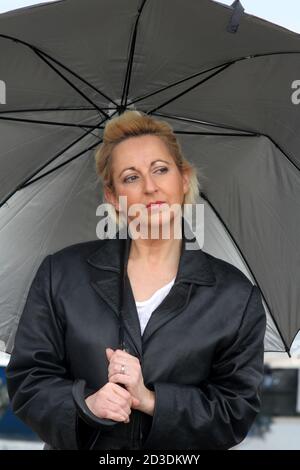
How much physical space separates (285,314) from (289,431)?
7143 millimetres

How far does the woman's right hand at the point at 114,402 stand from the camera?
7.35 ft

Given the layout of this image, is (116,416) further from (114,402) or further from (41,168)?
(41,168)

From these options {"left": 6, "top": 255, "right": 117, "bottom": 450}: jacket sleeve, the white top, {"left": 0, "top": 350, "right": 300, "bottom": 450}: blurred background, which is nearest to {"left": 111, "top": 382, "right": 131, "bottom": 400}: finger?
{"left": 6, "top": 255, "right": 117, "bottom": 450}: jacket sleeve

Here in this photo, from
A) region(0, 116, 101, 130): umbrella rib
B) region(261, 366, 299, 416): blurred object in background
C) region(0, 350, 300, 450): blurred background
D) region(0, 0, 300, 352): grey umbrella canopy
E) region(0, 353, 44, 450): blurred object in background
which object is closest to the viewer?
region(0, 0, 300, 352): grey umbrella canopy

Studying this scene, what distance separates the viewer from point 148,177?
2.58m

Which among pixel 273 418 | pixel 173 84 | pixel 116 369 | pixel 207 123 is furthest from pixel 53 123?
pixel 273 418

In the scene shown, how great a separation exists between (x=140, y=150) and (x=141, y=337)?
66cm

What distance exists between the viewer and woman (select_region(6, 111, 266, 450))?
7.80 ft

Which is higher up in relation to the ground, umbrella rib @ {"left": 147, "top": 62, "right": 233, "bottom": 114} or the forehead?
umbrella rib @ {"left": 147, "top": 62, "right": 233, "bottom": 114}

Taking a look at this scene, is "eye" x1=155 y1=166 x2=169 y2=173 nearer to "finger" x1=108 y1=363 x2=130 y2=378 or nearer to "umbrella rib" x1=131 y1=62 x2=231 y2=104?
"umbrella rib" x1=131 y1=62 x2=231 y2=104

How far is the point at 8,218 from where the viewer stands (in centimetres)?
302

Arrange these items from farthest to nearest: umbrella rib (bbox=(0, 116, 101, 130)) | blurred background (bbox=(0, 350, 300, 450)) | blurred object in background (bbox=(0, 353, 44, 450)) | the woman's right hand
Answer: blurred background (bbox=(0, 350, 300, 450))
blurred object in background (bbox=(0, 353, 44, 450))
umbrella rib (bbox=(0, 116, 101, 130))
the woman's right hand

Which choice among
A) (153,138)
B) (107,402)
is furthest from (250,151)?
(107,402)

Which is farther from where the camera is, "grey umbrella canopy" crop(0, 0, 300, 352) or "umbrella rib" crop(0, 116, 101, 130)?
"umbrella rib" crop(0, 116, 101, 130)
